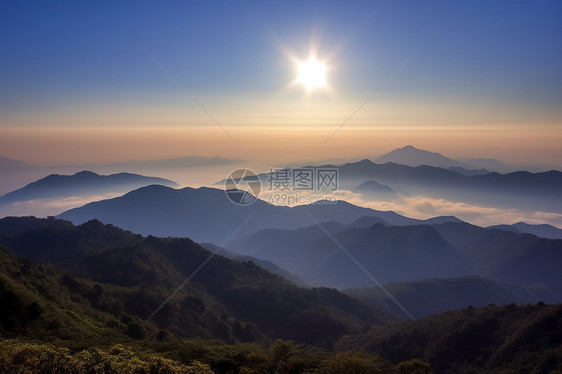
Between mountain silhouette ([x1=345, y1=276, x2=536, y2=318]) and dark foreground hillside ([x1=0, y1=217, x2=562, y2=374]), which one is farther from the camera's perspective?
mountain silhouette ([x1=345, y1=276, x2=536, y2=318])

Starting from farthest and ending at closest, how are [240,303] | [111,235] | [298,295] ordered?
[111,235] → [298,295] → [240,303]

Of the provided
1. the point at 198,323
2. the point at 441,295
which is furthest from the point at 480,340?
the point at 441,295

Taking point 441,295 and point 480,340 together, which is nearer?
point 480,340

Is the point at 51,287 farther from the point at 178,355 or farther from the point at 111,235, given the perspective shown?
the point at 111,235

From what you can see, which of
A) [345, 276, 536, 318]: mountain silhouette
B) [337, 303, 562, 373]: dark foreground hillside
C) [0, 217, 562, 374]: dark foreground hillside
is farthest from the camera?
[345, 276, 536, 318]: mountain silhouette

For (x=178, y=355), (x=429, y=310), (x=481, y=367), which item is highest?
(x=178, y=355)

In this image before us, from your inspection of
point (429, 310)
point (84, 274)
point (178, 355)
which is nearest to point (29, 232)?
point (84, 274)

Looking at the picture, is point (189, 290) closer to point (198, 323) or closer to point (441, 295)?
point (198, 323)

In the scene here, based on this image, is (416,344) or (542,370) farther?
(416,344)

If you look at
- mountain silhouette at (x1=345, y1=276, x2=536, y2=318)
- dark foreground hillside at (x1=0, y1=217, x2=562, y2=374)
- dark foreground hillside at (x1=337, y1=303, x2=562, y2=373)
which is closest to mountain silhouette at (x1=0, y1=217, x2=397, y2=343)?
dark foreground hillside at (x1=0, y1=217, x2=562, y2=374)

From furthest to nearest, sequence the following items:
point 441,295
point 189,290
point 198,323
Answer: point 441,295 < point 189,290 < point 198,323

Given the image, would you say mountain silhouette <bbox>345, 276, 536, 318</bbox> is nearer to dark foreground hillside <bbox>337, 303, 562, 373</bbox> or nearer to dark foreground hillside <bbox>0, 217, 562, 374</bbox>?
dark foreground hillside <bbox>0, 217, 562, 374</bbox>
